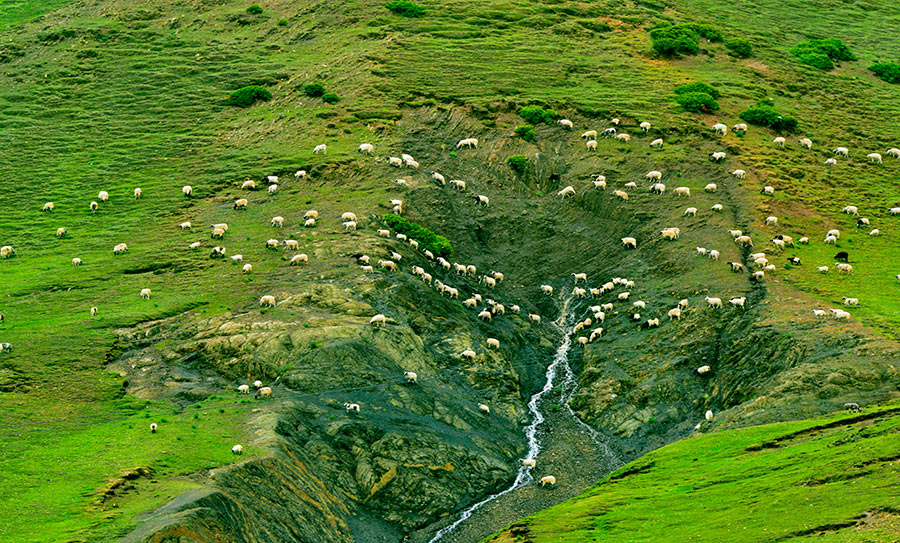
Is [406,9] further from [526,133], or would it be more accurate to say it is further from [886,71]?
[886,71]

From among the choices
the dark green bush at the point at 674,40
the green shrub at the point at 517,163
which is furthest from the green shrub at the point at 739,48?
the green shrub at the point at 517,163

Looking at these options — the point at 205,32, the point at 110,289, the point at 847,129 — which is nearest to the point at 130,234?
the point at 110,289

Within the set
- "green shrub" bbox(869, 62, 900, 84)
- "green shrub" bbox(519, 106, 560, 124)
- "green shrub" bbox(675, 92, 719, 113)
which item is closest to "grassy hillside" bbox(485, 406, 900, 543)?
"green shrub" bbox(519, 106, 560, 124)

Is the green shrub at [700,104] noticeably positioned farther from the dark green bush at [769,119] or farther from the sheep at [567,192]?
the sheep at [567,192]

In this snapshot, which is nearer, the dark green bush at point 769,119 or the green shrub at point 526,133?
the green shrub at point 526,133

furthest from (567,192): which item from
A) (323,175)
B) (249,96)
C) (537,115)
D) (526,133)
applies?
(249,96)

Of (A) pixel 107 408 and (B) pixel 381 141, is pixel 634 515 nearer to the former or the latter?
(A) pixel 107 408

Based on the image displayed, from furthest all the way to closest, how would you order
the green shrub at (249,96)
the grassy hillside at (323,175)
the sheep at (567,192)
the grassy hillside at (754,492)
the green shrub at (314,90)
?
the green shrub at (249,96)
the green shrub at (314,90)
the sheep at (567,192)
the grassy hillside at (323,175)
the grassy hillside at (754,492)

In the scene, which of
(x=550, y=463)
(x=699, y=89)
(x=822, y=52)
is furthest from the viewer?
(x=822, y=52)
